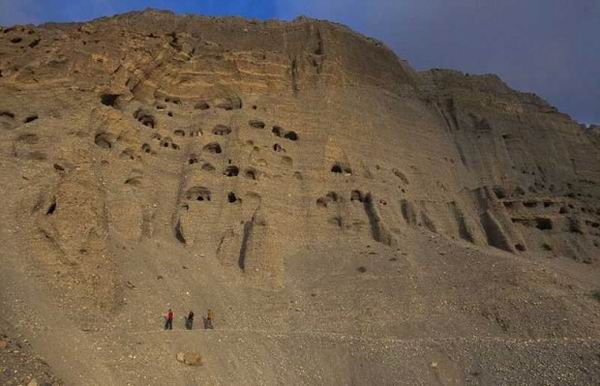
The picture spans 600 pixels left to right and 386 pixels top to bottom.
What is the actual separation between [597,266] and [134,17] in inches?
1532

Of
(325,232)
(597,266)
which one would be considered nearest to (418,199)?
(325,232)

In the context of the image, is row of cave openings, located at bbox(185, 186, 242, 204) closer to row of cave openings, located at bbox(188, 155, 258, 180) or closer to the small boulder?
row of cave openings, located at bbox(188, 155, 258, 180)

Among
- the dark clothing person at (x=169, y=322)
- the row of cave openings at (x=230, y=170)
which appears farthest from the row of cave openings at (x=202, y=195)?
the dark clothing person at (x=169, y=322)

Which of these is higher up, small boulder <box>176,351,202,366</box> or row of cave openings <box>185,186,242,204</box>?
row of cave openings <box>185,186,242,204</box>

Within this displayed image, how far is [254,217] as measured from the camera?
26.3 meters

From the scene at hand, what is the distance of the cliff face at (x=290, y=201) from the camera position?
17.4m

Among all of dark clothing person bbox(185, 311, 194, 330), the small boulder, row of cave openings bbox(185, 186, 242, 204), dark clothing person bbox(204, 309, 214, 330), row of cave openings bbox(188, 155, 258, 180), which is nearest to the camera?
the small boulder

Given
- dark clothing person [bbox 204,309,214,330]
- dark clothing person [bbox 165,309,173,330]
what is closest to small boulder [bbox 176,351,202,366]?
dark clothing person [bbox 165,309,173,330]

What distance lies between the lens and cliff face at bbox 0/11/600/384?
57.0ft

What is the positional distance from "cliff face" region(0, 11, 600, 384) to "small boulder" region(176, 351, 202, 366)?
1.05 ft

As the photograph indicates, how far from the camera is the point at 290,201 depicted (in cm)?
3036

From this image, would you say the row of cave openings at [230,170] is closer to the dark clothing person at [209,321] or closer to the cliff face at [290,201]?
the cliff face at [290,201]

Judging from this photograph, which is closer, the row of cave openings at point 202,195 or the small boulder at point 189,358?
the small boulder at point 189,358

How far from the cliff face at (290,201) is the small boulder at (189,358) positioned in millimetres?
321
